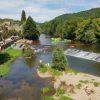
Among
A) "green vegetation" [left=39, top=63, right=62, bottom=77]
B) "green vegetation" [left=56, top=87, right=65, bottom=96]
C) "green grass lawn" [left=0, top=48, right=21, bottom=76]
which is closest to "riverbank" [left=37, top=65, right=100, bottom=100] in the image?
"green vegetation" [left=56, top=87, right=65, bottom=96]

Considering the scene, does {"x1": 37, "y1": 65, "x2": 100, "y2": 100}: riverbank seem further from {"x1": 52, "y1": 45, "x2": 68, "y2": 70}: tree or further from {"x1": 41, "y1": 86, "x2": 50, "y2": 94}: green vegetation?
{"x1": 52, "y1": 45, "x2": 68, "y2": 70}: tree

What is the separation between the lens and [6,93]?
5559 cm

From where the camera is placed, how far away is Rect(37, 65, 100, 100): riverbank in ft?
165

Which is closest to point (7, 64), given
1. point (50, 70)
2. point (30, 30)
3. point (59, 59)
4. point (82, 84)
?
point (50, 70)

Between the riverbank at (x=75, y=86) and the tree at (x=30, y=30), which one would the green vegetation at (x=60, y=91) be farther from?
the tree at (x=30, y=30)

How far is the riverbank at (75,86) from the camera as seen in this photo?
165 feet

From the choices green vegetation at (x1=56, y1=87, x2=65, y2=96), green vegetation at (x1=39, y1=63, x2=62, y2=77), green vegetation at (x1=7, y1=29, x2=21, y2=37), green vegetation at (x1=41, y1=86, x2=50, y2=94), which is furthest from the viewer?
green vegetation at (x1=7, y1=29, x2=21, y2=37)

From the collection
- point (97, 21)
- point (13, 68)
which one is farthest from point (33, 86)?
point (97, 21)

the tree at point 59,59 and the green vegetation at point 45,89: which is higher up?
the tree at point 59,59

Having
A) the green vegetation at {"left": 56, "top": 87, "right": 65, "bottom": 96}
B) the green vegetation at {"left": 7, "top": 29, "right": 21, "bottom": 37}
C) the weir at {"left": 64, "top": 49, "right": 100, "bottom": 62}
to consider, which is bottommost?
the green vegetation at {"left": 7, "top": 29, "right": 21, "bottom": 37}

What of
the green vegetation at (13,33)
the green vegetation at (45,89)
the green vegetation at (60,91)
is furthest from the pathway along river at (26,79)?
the green vegetation at (13,33)

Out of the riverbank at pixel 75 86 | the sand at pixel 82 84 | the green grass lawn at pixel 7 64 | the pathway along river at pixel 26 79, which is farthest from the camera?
the green grass lawn at pixel 7 64

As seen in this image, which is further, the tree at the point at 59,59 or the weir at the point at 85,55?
the weir at the point at 85,55

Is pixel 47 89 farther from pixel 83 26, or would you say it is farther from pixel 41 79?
pixel 83 26
